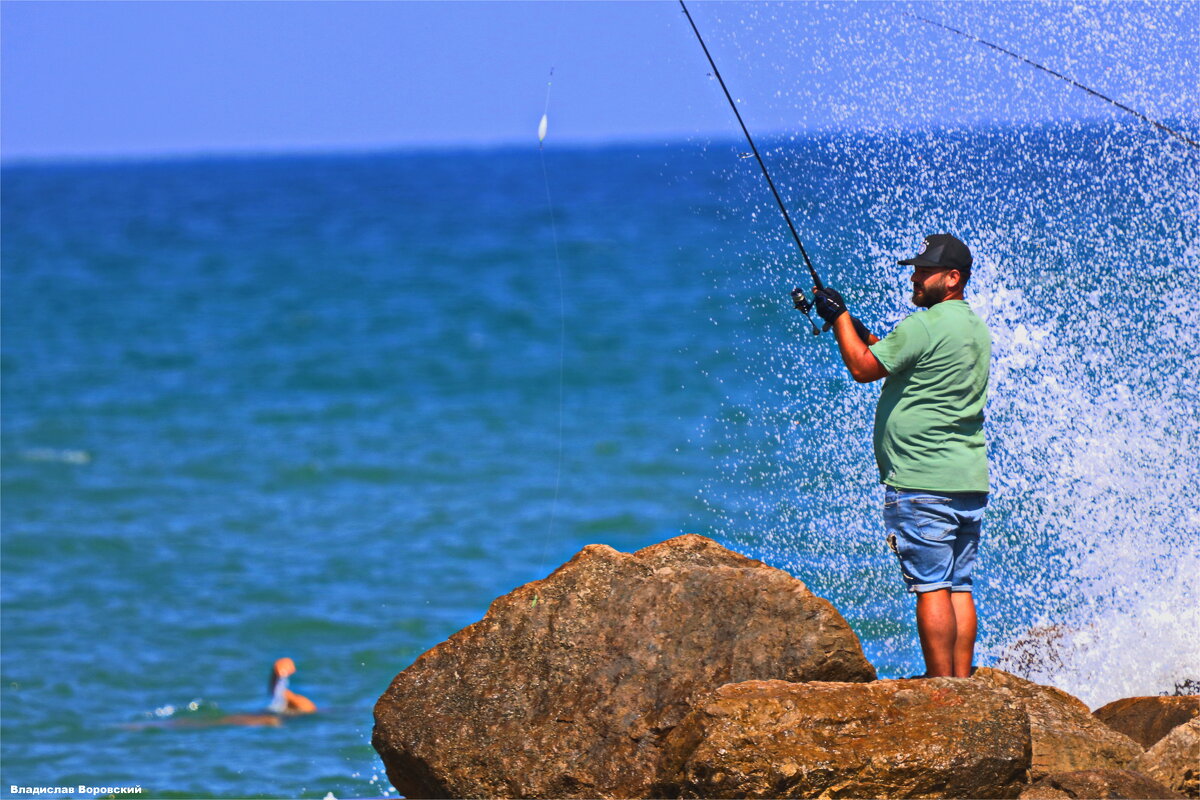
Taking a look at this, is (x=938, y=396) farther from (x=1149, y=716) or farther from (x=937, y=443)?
(x=1149, y=716)

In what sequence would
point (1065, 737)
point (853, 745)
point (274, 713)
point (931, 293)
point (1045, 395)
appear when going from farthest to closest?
point (274, 713)
point (1045, 395)
point (931, 293)
point (1065, 737)
point (853, 745)

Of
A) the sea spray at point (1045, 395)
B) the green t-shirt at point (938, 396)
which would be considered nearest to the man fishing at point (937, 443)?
the green t-shirt at point (938, 396)

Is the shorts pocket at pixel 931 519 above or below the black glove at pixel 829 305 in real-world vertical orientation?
below

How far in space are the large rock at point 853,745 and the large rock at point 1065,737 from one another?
0.84ft

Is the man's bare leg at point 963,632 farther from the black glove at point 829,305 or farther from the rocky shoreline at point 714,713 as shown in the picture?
the black glove at point 829,305

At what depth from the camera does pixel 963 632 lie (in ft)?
14.1

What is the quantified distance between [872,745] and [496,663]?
1.26 m

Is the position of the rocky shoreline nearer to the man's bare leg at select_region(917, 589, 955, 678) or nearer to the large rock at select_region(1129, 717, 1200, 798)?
the large rock at select_region(1129, 717, 1200, 798)

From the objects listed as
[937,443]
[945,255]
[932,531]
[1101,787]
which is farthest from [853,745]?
[945,255]

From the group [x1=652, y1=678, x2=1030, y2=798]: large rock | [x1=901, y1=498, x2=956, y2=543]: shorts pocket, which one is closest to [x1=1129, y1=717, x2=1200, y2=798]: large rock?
[x1=652, y1=678, x2=1030, y2=798]: large rock

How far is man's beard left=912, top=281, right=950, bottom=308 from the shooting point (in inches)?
172

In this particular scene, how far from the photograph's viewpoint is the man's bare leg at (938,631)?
427 cm

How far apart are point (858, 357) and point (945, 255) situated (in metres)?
0.43

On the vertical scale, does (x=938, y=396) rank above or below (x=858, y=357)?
below
